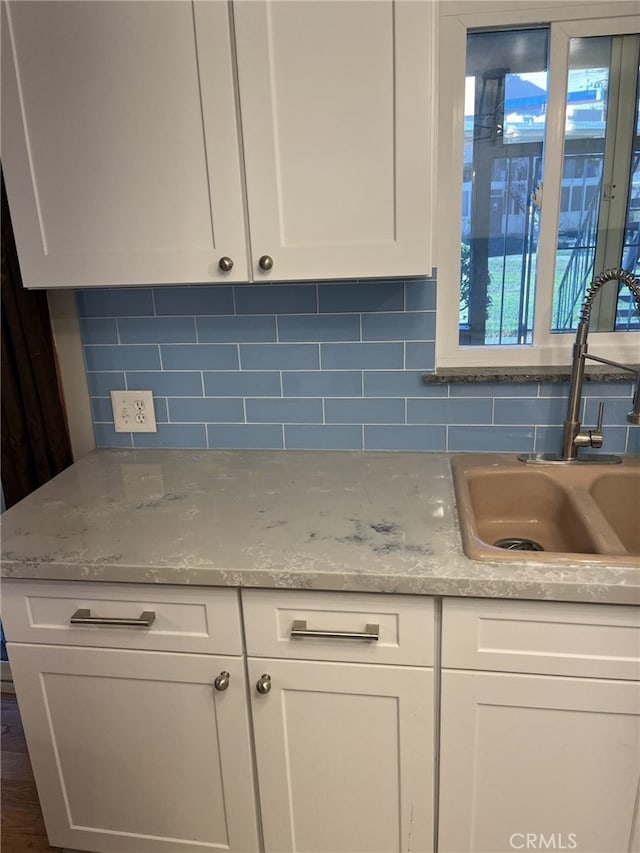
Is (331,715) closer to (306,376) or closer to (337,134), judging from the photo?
(306,376)

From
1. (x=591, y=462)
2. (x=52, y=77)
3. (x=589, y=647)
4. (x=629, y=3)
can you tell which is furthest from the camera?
(x=591, y=462)

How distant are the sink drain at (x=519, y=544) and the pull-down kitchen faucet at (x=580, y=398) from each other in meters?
0.21

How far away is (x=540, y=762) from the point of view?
1.13m

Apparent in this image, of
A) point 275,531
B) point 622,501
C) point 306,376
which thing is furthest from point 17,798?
point 622,501

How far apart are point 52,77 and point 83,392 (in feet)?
2.68

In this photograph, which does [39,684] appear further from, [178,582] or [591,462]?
[591,462]

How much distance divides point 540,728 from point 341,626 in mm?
421

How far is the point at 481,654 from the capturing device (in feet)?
3.58

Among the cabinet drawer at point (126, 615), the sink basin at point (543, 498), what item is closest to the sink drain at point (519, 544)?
the sink basin at point (543, 498)

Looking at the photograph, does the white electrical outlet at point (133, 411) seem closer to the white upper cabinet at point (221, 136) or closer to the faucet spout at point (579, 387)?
the white upper cabinet at point (221, 136)

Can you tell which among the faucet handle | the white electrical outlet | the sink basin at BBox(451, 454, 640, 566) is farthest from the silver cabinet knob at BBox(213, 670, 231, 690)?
the faucet handle

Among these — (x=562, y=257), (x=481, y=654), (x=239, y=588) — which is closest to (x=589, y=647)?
(x=481, y=654)

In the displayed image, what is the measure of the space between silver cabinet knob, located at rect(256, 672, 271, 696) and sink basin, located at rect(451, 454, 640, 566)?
56cm

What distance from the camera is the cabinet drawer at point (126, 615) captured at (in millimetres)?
1156
